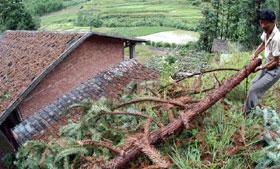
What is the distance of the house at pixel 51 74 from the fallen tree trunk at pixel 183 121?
6398 millimetres

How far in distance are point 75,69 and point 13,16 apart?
815 inches

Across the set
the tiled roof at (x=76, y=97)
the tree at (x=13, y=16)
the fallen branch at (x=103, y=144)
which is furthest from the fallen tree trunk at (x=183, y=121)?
the tree at (x=13, y=16)

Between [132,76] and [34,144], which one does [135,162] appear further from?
[132,76]

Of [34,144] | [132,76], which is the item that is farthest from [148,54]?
[34,144]

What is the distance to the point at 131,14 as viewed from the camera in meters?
80.8

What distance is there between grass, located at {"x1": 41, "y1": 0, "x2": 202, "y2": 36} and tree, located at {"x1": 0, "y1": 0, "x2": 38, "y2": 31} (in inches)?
1294

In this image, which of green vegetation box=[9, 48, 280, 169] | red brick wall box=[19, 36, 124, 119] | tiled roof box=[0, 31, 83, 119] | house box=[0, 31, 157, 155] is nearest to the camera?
green vegetation box=[9, 48, 280, 169]

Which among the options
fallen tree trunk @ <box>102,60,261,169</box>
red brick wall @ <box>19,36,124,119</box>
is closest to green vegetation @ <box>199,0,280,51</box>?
red brick wall @ <box>19,36,124,119</box>

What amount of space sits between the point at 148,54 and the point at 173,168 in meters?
47.2

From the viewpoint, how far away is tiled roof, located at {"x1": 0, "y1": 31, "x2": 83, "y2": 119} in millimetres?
11594

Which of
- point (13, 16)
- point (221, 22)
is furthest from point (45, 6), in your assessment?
point (13, 16)

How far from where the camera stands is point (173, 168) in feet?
15.3

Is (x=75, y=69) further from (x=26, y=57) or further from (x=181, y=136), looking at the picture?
(x=181, y=136)

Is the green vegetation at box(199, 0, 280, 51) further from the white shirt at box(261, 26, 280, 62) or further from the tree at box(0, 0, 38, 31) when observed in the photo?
the white shirt at box(261, 26, 280, 62)
